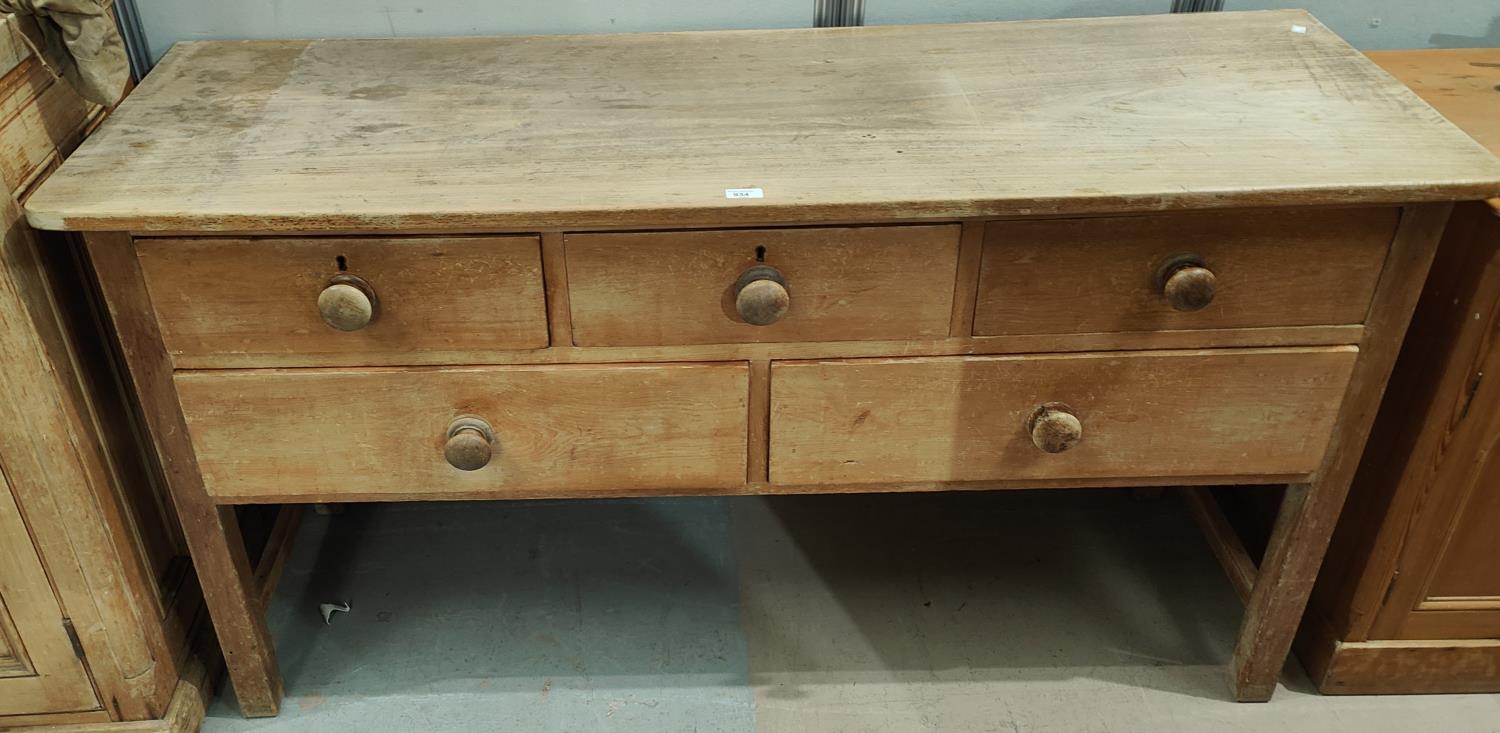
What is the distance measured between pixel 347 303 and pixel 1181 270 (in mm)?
903

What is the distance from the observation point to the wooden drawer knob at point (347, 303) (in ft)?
3.97

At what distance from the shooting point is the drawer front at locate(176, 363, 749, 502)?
52.2 inches

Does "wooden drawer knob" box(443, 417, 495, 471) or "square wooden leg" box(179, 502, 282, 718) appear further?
"square wooden leg" box(179, 502, 282, 718)

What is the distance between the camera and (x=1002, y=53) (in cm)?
157

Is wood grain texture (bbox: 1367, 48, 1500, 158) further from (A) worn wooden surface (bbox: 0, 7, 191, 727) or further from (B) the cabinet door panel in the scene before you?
(B) the cabinet door panel

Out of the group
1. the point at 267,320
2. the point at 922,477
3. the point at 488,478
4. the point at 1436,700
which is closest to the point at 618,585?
the point at 488,478

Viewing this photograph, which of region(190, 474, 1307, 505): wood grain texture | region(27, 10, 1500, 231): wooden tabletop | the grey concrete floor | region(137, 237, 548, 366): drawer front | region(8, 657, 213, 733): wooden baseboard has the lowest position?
the grey concrete floor

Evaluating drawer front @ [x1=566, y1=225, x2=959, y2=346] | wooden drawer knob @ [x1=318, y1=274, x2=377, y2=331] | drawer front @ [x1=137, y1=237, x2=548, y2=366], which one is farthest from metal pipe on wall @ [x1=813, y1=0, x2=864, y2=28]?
wooden drawer knob @ [x1=318, y1=274, x2=377, y2=331]

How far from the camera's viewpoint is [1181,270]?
1.26 metres

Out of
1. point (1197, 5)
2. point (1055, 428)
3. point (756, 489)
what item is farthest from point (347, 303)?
point (1197, 5)

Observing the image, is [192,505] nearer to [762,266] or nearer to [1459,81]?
[762,266]

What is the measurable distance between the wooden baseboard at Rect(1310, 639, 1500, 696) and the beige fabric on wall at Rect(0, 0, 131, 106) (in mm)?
1785

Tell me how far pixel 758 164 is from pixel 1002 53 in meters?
0.50

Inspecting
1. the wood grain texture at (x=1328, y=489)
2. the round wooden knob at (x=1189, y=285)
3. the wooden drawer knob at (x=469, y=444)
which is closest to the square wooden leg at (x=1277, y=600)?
the wood grain texture at (x=1328, y=489)
